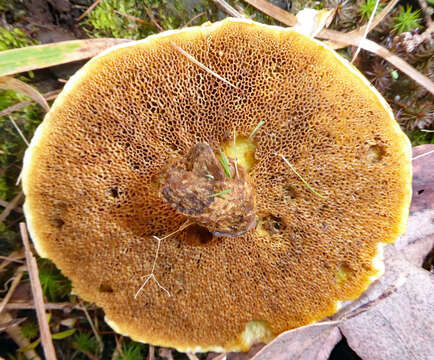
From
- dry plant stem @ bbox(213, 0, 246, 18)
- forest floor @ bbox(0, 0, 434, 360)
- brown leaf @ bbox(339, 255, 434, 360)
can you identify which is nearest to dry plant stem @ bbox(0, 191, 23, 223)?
forest floor @ bbox(0, 0, 434, 360)

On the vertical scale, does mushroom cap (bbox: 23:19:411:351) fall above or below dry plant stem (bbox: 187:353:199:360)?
above

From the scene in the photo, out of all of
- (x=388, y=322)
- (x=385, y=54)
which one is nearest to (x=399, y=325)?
(x=388, y=322)

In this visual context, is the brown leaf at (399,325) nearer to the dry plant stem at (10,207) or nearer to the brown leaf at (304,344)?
the brown leaf at (304,344)

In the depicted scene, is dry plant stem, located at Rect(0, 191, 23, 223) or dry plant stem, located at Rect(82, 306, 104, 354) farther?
dry plant stem, located at Rect(82, 306, 104, 354)

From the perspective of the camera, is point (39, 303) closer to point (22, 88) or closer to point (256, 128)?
point (22, 88)

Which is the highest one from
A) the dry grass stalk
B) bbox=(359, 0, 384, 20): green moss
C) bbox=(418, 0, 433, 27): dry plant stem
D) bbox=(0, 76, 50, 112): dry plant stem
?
bbox=(418, 0, 433, 27): dry plant stem

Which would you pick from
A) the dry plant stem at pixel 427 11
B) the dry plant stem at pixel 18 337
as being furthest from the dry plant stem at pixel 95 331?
the dry plant stem at pixel 427 11

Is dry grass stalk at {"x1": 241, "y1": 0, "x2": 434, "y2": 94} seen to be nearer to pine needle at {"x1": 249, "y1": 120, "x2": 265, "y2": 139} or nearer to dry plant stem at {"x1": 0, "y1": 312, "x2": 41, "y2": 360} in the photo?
pine needle at {"x1": 249, "y1": 120, "x2": 265, "y2": 139}
